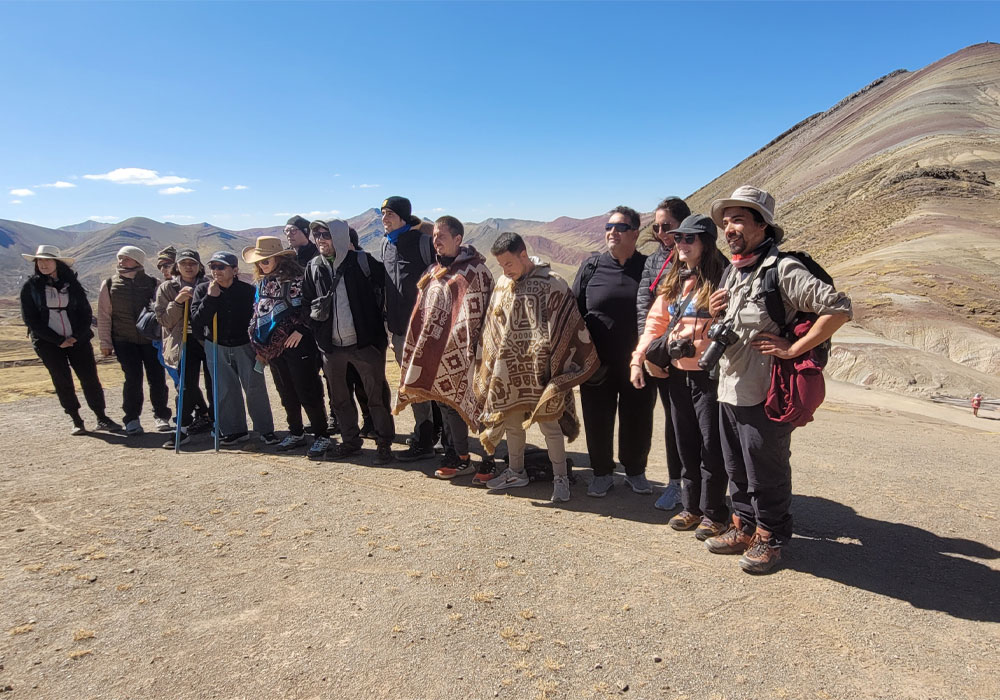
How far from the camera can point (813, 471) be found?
4879 millimetres

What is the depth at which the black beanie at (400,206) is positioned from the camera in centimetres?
484

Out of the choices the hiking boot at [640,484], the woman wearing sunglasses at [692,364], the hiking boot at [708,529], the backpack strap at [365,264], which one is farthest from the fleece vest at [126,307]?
the hiking boot at [708,529]

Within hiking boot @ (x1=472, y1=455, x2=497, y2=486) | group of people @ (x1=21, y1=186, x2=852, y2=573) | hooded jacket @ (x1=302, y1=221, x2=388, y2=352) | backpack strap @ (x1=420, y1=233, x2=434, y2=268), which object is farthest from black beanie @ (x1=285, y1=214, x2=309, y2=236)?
hiking boot @ (x1=472, y1=455, x2=497, y2=486)

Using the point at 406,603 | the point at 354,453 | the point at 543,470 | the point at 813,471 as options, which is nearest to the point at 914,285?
the point at 813,471

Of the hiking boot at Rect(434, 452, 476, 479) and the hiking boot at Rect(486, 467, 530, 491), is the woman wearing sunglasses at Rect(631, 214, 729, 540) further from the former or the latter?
the hiking boot at Rect(434, 452, 476, 479)

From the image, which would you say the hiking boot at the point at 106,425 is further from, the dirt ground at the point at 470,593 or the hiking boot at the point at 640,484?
the hiking boot at the point at 640,484

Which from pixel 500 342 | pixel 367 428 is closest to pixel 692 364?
pixel 500 342

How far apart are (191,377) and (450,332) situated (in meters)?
3.47

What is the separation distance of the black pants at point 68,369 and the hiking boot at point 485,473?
15.4ft

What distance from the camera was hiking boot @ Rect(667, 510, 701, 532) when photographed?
361 cm

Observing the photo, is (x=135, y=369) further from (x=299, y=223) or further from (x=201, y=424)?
(x=299, y=223)

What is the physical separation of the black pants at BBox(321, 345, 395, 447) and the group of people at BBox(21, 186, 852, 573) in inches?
0.8

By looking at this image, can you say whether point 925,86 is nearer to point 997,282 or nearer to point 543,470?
point 997,282

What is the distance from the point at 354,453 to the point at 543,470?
1.94m
